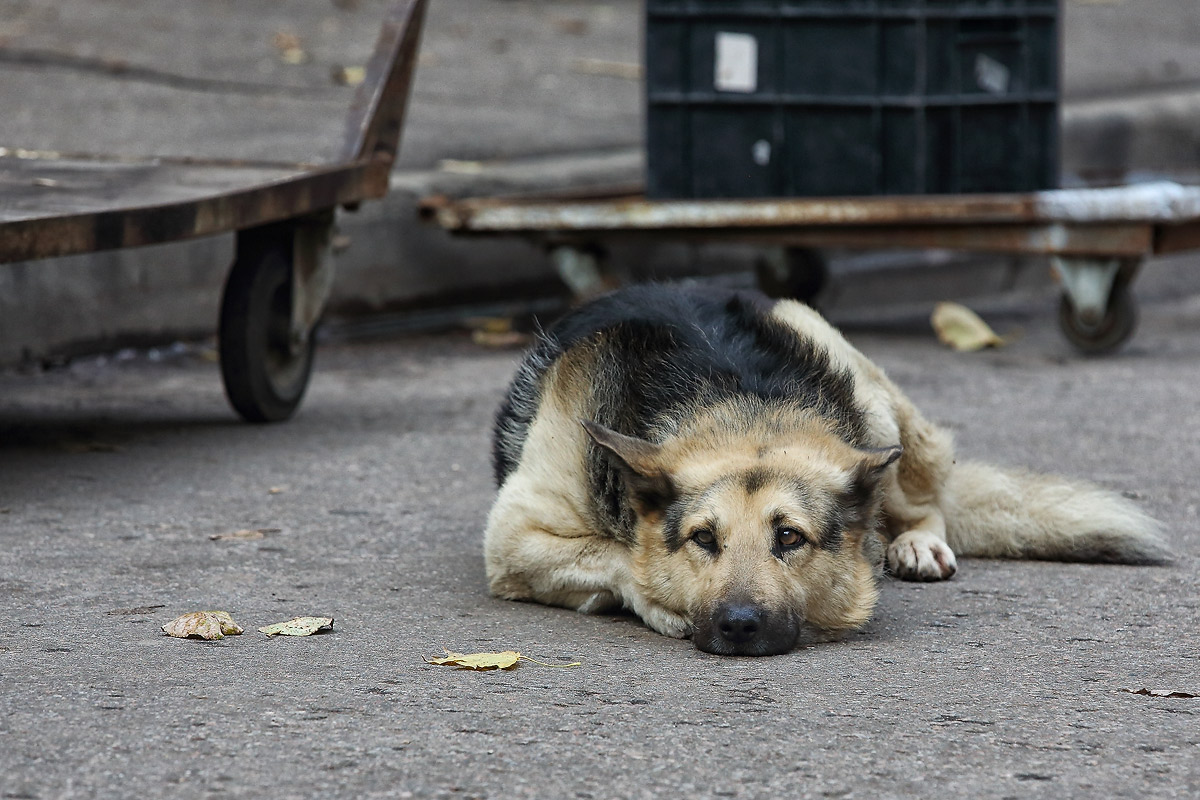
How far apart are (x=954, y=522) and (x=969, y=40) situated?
3.63 metres

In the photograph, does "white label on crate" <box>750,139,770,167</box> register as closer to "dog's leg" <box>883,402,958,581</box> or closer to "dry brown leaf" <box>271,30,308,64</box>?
"dog's leg" <box>883,402,958,581</box>

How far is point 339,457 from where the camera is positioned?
5.31m

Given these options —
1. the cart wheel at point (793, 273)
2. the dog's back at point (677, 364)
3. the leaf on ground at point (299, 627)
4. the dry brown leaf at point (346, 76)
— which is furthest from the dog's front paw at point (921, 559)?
the dry brown leaf at point (346, 76)

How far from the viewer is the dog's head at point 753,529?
3.34 m

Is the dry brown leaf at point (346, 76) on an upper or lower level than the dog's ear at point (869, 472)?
upper

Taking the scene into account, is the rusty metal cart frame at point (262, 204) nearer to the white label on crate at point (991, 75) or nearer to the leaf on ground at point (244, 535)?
the leaf on ground at point (244, 535)

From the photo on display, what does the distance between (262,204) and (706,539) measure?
7.85 ft

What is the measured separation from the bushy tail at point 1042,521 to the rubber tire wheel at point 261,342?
2.51m

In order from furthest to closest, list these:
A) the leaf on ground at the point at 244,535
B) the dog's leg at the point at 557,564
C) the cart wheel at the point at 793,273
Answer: the cart wheel at the point at 793,273, the leaf on ground at the point at 244,535, the dog's leg at the point at 557,564

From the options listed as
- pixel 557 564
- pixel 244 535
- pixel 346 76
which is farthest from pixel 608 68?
pixel 557 564

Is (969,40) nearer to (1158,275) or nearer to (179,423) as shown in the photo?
(1158,275)

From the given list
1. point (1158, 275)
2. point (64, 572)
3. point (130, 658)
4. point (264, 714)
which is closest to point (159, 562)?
point (64, 572)

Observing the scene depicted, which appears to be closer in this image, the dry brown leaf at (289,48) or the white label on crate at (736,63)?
the white label on crate at (736,63)

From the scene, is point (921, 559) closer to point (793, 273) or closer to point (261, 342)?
point (261, 342)
